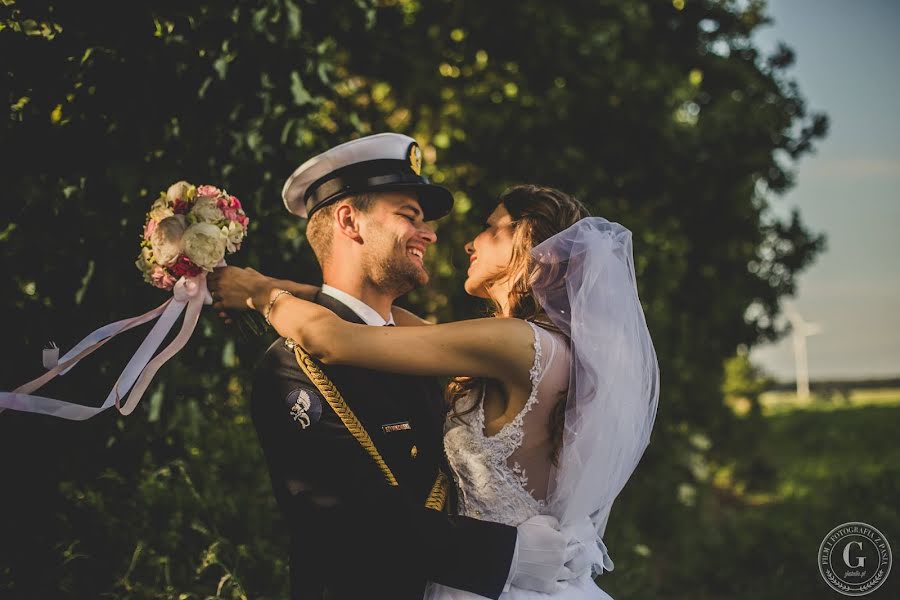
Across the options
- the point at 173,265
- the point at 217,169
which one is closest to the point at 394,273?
the point at 173,265

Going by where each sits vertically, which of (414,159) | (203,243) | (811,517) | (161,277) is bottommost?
(161,277)

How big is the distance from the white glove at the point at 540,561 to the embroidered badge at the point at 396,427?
548mm

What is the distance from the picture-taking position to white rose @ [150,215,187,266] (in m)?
2.91

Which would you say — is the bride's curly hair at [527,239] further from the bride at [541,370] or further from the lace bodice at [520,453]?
the lace bodice at [520,453]

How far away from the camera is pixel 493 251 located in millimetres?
3158

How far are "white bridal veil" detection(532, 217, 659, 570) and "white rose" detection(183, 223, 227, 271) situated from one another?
1179 mm

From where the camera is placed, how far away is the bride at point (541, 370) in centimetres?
275

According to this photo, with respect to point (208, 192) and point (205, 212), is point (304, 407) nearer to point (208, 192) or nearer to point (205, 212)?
point (205, 212)

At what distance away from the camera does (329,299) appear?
3.19 metres

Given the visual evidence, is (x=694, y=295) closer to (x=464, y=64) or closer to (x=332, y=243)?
(x=464, y=64)

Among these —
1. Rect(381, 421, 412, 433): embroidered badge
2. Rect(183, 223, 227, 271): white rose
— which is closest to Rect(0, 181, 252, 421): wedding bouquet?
Rect(183, 223, 227, 271): white rose

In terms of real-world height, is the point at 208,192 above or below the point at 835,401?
below

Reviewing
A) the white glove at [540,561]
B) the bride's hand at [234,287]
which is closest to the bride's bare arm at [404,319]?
the bride's hand at [234,287]

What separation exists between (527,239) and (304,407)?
1.06m
